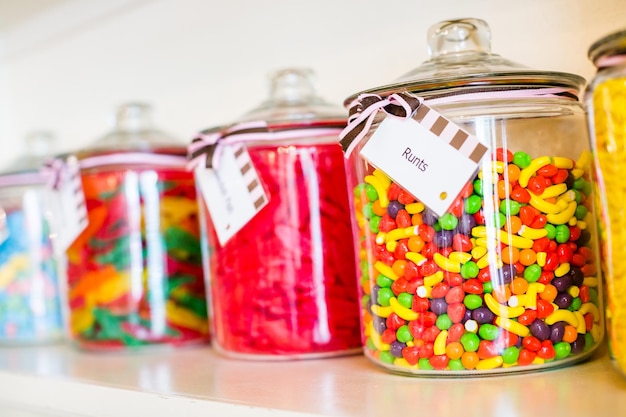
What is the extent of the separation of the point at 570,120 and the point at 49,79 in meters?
1.10

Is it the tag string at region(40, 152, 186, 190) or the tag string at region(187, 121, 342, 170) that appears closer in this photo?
the tag string at region(187, 121, 342, 170)

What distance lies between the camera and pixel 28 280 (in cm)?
118

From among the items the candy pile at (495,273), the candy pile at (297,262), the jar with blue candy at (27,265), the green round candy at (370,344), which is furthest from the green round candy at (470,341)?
the jar with blue candy at (27,265)

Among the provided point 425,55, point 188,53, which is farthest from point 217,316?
point 188,53

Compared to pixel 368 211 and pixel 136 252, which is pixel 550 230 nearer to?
pixel 368 211

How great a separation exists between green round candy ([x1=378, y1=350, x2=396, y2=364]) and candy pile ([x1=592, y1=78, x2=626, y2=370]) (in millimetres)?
193

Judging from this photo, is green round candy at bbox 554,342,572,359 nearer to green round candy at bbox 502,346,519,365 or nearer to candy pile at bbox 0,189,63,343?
green round candy at bbox 502,346,519,365

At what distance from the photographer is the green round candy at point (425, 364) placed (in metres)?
0.70

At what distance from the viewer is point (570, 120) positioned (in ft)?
2.49

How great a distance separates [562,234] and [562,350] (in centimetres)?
10

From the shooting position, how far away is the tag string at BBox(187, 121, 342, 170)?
2.84 ft

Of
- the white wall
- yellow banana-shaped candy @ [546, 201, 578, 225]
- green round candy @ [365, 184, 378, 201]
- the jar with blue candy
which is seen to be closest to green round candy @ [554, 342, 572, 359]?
yellow banana-shaped candy @ [546, 201, 578, 225]

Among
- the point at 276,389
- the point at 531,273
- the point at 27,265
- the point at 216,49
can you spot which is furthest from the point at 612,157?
the point at 27,265

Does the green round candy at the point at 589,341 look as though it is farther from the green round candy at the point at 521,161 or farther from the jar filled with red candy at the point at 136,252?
the jar filled with red candy at the point at 136,252
